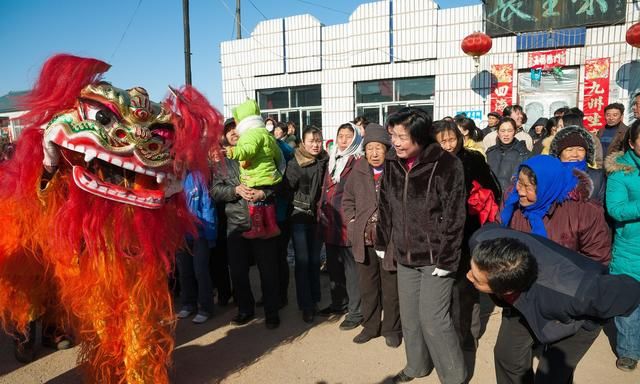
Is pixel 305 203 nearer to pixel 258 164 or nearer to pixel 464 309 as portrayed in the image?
pixel 258 164

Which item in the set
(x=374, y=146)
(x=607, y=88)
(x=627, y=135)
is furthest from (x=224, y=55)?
(x=627, y=135)

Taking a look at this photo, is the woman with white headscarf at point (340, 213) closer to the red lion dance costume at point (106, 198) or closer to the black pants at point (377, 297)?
the black pants at point (377, 297)

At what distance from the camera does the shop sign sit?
28.4 feet

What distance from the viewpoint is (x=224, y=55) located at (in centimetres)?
1314

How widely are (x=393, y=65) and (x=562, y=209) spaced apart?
9.10 m

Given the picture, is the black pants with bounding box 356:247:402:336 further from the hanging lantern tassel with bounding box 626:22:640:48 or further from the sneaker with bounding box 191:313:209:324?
the hanging lantern tassel with bounding box 626:22:640:48

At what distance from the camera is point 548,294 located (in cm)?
191

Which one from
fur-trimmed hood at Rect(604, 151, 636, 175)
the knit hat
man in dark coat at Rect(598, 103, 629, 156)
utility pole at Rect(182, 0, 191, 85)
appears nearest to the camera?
fur-trimmed hood at Rect(604, 151, 636, 175)

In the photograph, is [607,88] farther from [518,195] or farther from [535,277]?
[535,277]

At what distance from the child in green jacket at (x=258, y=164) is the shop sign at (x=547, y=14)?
8148 millimetres

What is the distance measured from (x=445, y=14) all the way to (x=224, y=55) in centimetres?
667

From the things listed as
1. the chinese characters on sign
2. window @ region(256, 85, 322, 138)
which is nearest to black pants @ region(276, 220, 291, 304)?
the chinese characters on sign

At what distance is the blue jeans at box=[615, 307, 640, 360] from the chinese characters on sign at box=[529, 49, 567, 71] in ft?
25.6

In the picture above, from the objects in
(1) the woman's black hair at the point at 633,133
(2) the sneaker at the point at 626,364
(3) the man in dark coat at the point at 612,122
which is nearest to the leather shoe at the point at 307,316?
(2) the sneaker at the point at 626,364
